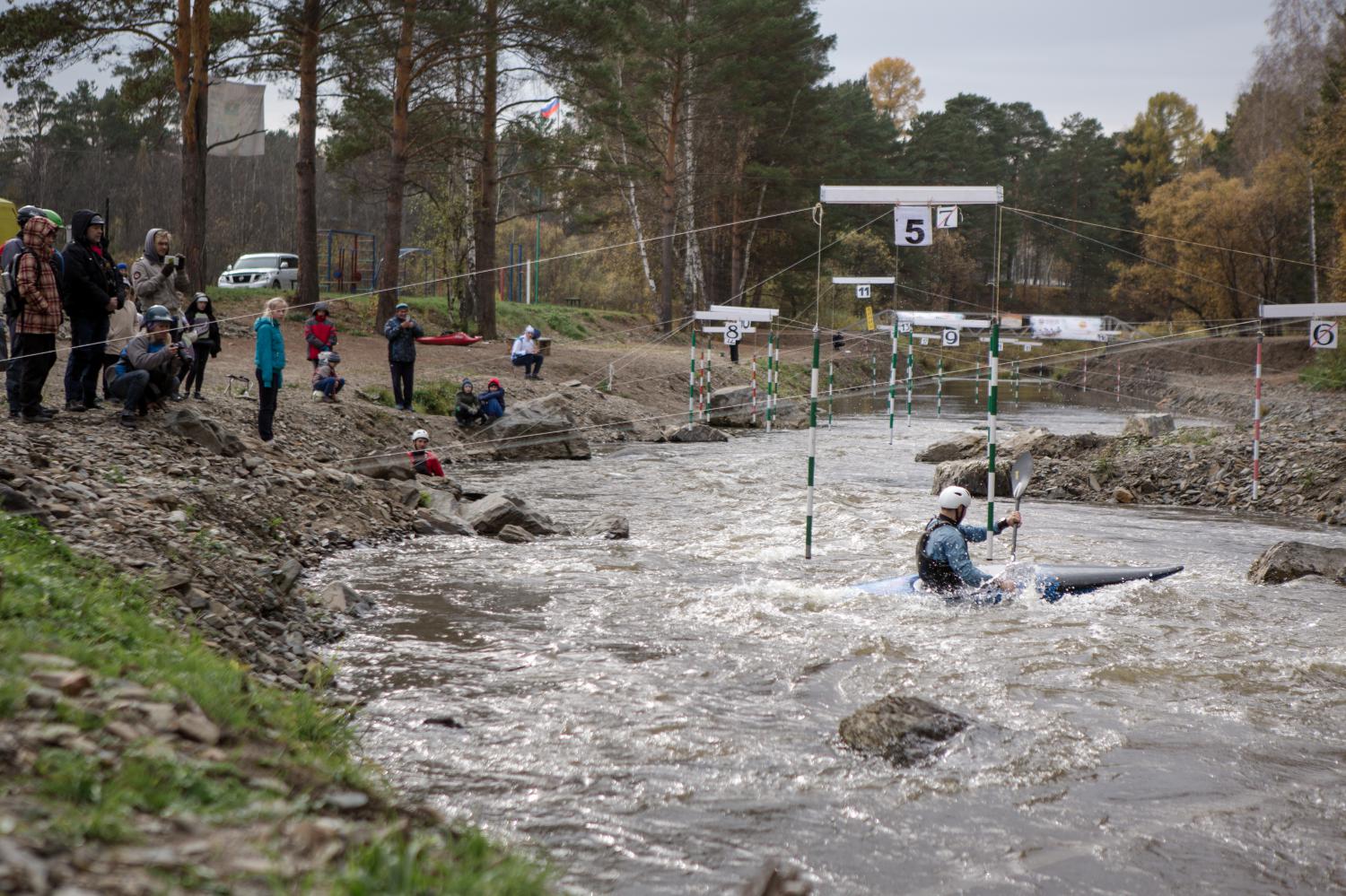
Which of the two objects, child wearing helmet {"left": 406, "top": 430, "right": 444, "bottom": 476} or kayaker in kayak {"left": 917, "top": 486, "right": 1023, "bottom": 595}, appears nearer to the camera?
kayaker in kayak {"left": 917, "top": 486, "right": 1023, "bottom": 595}

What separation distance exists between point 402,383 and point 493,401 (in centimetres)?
157

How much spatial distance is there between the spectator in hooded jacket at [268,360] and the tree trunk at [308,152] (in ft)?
31.8

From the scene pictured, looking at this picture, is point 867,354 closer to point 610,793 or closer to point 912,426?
point 912,426

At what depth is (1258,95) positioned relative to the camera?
45.6 meters

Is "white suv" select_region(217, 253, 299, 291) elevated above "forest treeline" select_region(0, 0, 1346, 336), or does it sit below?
below

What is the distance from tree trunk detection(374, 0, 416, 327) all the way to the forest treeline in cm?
8

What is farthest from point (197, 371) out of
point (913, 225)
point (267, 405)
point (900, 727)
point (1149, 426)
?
point (1149, 426)

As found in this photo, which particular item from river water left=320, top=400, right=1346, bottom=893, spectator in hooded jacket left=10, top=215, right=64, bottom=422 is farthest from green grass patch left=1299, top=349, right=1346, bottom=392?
spectator in hooded jacket left=10, top=215, right=64, bottom=422

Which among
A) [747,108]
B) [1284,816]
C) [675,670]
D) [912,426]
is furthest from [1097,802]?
[747,108]

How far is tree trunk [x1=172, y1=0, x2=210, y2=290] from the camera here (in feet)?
63.3

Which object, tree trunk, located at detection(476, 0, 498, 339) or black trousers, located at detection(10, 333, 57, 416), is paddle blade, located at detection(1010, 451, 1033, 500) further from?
tree trunk, located at detection(476, 0, 498, 339)

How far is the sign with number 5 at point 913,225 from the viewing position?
13367mm

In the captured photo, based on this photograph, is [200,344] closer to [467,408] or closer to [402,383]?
[402,383]

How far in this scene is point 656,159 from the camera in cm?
3981
